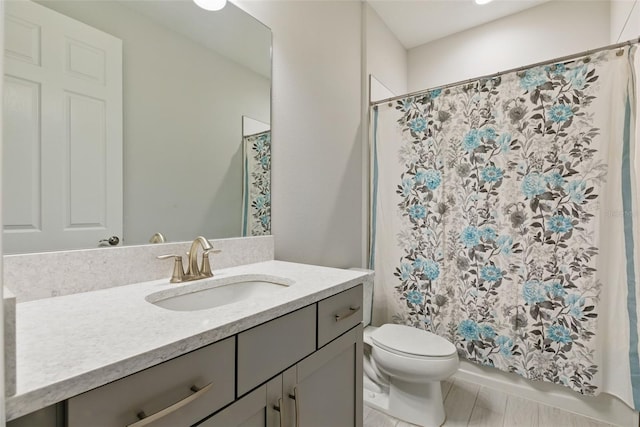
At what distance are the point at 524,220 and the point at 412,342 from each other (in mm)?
938

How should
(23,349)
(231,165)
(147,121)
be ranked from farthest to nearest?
(231,165) < (147,121) < (23,349)

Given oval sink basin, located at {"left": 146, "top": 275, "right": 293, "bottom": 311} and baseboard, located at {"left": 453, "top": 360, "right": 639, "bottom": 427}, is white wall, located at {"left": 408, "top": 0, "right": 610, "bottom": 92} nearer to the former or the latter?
baseboard, located at {"left": 453, "top": 360, "right": 639, "bottom": 427}

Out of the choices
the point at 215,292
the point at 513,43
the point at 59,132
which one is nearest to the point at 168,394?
the point at 215,292

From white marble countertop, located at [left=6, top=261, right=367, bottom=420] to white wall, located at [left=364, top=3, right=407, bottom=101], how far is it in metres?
2.06

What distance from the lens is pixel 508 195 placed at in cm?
180

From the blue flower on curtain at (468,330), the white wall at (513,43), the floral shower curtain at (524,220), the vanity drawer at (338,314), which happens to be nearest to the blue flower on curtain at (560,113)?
the floral shower curtain at (524,220)

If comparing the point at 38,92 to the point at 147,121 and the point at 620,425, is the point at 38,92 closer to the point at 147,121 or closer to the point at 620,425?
the point at 147,121

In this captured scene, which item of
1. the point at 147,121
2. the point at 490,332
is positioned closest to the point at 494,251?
the point at 490,332

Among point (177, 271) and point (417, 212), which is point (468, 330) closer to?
point (417, 212)

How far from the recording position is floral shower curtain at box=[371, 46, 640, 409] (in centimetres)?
155

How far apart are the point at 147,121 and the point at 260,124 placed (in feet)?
1.73

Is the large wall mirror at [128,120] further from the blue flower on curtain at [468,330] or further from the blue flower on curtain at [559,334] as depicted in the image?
the blue flower on curtain at [559,334]

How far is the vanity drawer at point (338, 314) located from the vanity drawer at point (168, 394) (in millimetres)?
354

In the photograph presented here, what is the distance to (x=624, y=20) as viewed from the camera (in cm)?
177
